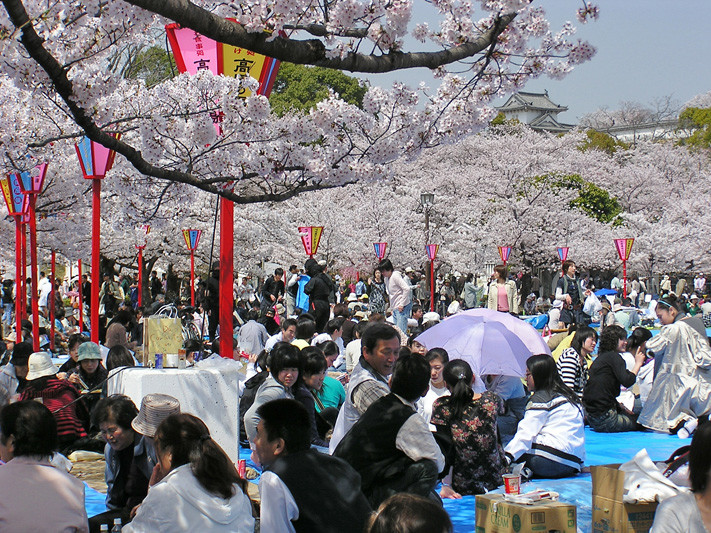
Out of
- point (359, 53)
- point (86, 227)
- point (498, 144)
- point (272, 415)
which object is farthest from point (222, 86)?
point (498, 144)

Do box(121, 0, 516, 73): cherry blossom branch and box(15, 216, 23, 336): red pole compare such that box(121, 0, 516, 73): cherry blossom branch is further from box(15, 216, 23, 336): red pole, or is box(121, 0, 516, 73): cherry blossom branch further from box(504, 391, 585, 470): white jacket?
box(15, 216, 23, 336): red pole

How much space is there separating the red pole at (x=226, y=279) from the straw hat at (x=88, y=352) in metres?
1.14

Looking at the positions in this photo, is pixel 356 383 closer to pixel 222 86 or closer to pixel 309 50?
pixel 309 50

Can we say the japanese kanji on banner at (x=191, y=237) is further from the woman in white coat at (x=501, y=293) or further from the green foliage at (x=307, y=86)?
the green foliage at (x=307, y=86)

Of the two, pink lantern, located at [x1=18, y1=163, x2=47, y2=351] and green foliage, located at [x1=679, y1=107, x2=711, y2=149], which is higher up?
green foliage, located at [x1=679, y1=107, x2=711, y2=149]

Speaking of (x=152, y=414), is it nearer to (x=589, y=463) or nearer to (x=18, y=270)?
(x=589, y=463)

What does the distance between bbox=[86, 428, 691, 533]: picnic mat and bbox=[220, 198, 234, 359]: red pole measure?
3.39ft

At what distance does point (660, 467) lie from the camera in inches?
172

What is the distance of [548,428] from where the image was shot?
648 centimetres

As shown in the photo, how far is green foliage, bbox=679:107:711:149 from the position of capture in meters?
46.5

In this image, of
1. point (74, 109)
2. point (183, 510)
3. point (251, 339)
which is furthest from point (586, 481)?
point (251, 339)

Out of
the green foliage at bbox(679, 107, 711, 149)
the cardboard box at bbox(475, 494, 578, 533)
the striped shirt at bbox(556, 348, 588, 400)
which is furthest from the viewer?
the green foliage at bbox(679, 107, 711, 149)

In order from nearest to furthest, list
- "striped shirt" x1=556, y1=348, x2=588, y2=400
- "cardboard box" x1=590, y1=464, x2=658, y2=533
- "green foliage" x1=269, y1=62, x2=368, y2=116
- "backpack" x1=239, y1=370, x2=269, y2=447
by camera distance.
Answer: "cardboard box" x1=590, y1=464, x2=658, y2=533 → "backpack" x1=239, y1=370, x2=269, y2=447 → "striped shirt" x1=556, y1=348, x2=588, y2=400 → "green foliage" x1=269, y1=62, x2=368, y2=116

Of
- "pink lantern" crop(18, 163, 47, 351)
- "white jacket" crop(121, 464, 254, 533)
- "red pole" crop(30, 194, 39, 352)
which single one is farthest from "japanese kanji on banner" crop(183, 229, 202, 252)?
"white jacket" crop(121, 464, 254, 533)
